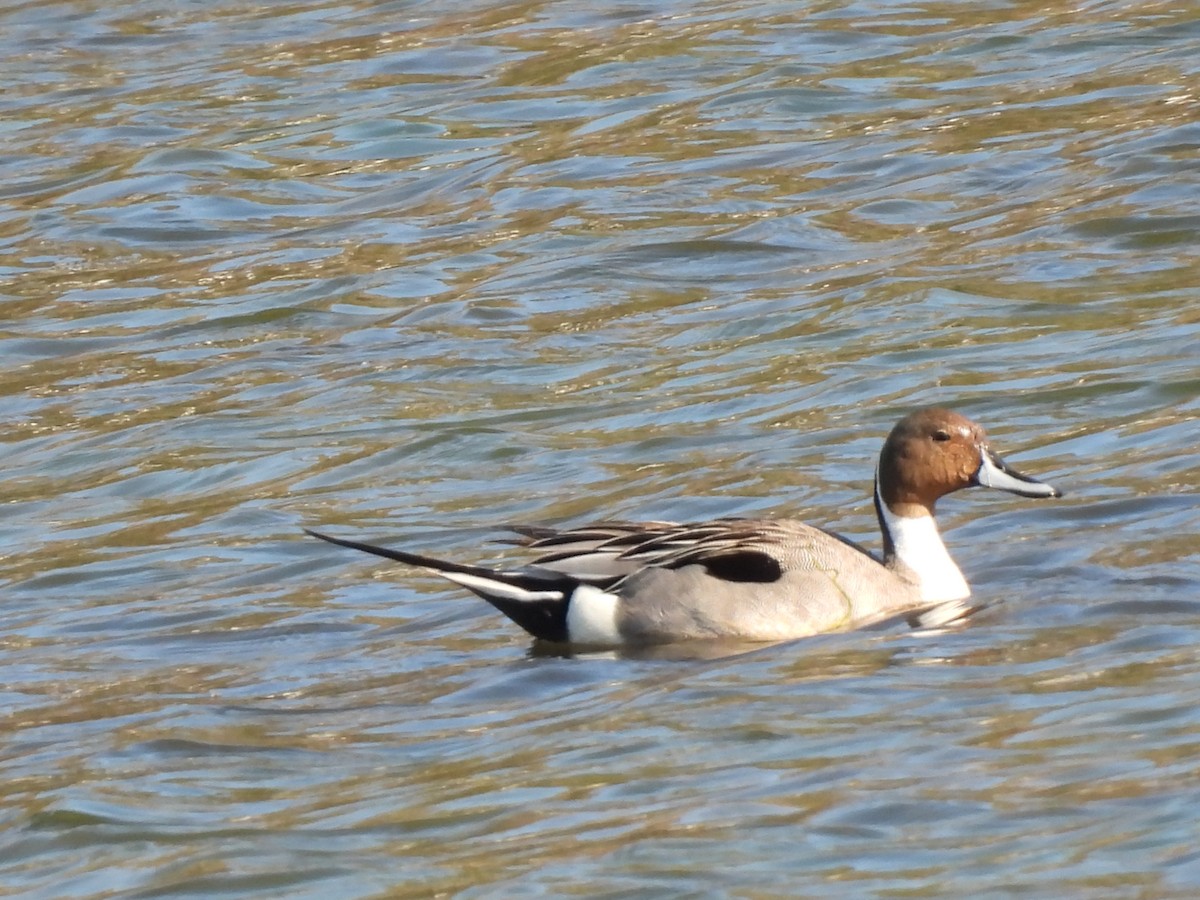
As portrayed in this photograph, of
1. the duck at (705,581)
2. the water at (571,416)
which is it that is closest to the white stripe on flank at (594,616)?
the duck at (705,581)

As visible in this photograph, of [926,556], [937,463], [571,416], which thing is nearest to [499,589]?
[926,556]

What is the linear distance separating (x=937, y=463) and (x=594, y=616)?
115 cm

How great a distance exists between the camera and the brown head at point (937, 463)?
786 cm

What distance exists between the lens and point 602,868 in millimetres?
5129

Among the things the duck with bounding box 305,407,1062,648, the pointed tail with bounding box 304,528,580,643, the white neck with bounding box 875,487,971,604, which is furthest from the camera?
the white neck with bounding box 875,487,971,604

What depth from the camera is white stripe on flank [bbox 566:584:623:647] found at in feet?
24.5

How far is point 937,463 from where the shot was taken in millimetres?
7879

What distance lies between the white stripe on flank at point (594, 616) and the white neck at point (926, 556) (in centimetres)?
87

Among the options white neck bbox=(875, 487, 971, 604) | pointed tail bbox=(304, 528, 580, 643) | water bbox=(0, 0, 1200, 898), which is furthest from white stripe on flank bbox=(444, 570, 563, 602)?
white neck bbox=(875, 487, 971, 604)

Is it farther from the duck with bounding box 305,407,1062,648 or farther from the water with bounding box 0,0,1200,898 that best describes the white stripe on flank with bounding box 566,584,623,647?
the water with bounding box 0,0,1200,898

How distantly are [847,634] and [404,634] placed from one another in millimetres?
1276

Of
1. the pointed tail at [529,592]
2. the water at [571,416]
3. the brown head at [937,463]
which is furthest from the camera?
the brown head at [937,463]

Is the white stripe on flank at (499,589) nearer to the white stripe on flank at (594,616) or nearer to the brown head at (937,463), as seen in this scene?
the white stripe on flank at (594,616)

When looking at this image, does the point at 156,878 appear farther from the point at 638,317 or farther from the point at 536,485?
the point at 638,317
